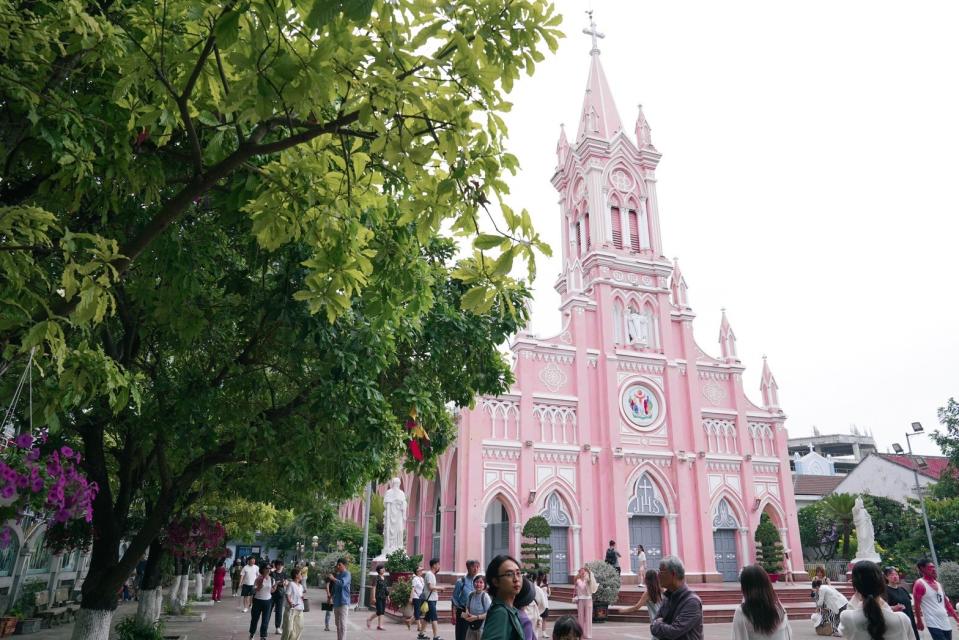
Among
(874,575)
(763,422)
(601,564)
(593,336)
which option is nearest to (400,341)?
(874,575)

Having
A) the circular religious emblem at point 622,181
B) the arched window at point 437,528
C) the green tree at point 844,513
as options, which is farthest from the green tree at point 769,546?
the circular religious emblem at point 622,181

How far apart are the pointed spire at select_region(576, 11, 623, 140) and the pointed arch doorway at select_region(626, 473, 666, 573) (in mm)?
16484

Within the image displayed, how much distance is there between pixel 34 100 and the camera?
11.7ft

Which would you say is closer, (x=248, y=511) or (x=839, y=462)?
(x=248, y=511)

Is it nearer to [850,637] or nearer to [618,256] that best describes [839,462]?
[618,256]

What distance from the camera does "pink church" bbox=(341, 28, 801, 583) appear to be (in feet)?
81.4

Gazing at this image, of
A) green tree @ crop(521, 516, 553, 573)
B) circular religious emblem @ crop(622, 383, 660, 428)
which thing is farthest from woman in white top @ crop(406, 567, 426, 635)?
circular religious emblem @ crop(622, 383, 660, 428)

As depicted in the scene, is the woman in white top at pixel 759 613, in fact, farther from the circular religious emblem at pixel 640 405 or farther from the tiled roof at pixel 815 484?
the tiled roof at pixel 815 484

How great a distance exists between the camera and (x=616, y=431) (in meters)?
26.4

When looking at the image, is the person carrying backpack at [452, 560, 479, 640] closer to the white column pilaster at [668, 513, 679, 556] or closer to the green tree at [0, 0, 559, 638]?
the green tree at [0, 0, 559, 638]

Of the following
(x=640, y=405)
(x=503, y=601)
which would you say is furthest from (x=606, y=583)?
(x=503, y=601)

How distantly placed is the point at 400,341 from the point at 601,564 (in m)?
14.5

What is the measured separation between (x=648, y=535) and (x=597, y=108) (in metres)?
20.4

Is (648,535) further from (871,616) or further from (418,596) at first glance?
(871,616)
